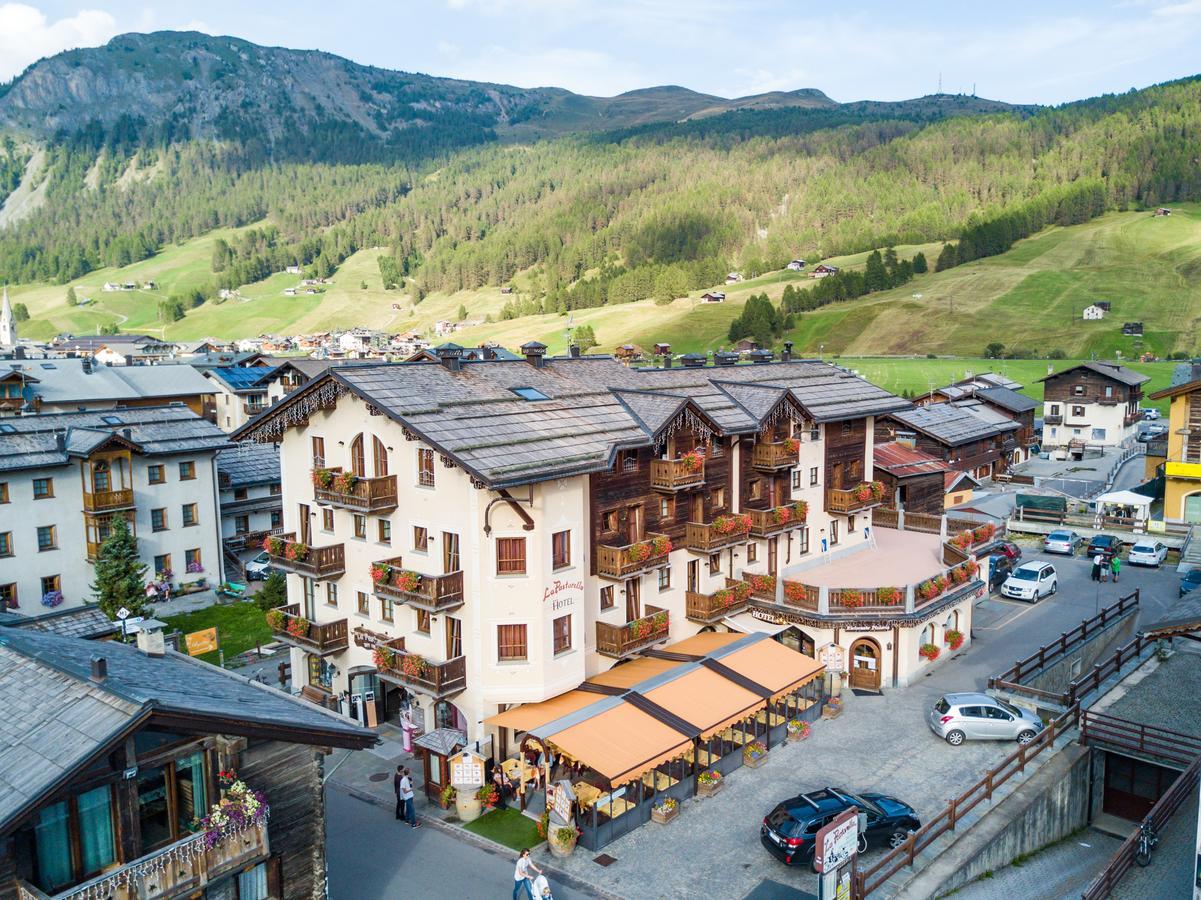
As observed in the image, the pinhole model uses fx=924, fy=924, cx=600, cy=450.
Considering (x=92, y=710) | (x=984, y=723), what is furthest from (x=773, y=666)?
(x=92, y=710)

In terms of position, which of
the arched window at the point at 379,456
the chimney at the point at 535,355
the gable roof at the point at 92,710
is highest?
the chimney at the point at 535,355

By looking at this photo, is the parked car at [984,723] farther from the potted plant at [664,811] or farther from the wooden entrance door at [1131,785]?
the potted plant at [664,811]

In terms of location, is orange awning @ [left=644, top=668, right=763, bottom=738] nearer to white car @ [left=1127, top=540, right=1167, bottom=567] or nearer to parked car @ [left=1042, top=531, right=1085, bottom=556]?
white car @ [left=1127, top=540, right=1167, bottom=567]

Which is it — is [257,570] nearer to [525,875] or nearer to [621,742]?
[621,742]

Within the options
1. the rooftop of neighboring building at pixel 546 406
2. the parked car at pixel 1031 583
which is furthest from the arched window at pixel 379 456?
the parked car at pixel 1031 583

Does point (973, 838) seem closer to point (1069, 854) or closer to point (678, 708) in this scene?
point (1069, 854)

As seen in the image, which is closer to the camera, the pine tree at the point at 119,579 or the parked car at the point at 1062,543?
the pine tree at the point at 119,579
